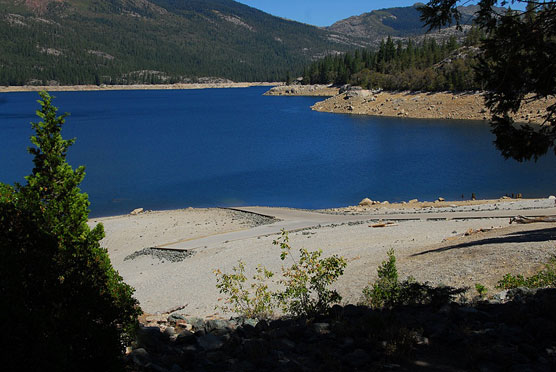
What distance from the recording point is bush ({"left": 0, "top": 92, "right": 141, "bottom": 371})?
197 inches

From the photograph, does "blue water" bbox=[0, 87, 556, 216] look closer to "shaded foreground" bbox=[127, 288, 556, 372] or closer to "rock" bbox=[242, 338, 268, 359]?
"shaded foreground" bbox=[127, 288, 556, 372]

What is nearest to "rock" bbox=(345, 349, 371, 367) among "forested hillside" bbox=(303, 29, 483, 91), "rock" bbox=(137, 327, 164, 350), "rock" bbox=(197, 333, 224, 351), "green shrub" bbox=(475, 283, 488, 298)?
"rock" bbox=(197, 333, 224, 351)

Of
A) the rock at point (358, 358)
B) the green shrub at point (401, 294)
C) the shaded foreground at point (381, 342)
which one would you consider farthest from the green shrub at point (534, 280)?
the rock at point (358, 358)

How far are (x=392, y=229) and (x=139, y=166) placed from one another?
38.9 meters

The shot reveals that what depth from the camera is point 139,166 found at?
56.6 m

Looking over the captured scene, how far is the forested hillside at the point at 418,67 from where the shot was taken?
103875 mm

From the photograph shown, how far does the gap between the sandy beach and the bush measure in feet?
20.8

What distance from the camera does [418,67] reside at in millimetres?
124812

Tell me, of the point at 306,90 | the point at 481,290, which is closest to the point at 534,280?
the point at 481,290

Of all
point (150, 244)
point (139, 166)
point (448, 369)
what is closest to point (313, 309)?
point (448, 369)

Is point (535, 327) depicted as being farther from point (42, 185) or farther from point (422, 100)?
point (422, 100)

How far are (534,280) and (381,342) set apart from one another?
557 centimetres

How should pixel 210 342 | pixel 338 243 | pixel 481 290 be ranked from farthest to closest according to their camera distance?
1. pixel 338 243
2. pixel 481 290
3. pixel 210 342

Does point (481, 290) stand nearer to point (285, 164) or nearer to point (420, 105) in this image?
point (285, 164)
